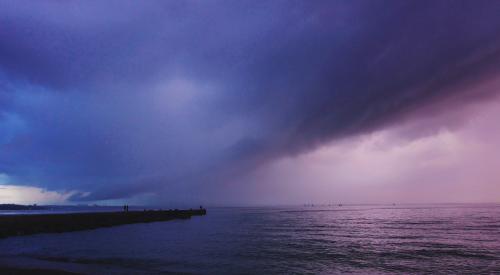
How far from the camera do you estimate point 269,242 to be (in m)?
38.3

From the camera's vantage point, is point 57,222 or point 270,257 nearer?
point 270,257

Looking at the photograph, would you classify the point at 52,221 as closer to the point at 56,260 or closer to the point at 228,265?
the point at 56,260

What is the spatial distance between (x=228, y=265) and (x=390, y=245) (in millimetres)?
20063

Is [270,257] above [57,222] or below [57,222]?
below

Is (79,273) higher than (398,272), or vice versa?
(79,273)

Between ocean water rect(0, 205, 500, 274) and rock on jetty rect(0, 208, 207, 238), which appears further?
rock on jetty rect(0, 208, 207, 238)

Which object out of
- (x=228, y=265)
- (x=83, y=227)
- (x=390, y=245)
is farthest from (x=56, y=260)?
(x=83, y=227)

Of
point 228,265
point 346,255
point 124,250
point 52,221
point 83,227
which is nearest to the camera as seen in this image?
point 228,265

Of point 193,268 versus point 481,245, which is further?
point 481,245

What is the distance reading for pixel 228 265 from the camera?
24891mm

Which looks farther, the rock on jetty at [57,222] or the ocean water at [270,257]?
the rock on jetty at [57,222]

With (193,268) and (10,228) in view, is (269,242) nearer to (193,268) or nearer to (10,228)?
(193,268)

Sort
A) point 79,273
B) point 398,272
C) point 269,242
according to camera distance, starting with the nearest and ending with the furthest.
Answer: point 79,273, point 398,272, point 269,242

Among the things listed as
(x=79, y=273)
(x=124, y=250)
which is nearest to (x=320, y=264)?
(x=79, y=273)
